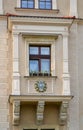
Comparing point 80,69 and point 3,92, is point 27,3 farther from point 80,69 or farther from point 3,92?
point 3,92

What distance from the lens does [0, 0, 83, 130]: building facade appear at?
20.4 meters

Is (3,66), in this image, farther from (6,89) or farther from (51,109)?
(51,109)

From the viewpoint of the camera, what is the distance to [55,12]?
21641 mm

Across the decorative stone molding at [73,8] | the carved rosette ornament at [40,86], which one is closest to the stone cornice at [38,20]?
the decorative stone molding at [73,8]

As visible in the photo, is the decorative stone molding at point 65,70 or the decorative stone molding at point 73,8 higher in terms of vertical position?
the decorative stone molding at point 73,8

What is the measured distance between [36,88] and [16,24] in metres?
2.48

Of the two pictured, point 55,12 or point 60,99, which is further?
point 55,12

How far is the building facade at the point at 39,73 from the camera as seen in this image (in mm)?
20391

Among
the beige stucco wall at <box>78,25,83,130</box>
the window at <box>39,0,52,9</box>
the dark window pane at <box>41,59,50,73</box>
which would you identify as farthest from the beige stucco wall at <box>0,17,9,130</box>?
the beige stucco wall at <box>78,25,83,130</box>

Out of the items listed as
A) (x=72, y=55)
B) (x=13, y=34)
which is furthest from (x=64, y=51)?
Answer: (x=13, y=34)

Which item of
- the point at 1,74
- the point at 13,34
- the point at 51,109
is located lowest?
the point at 51,109

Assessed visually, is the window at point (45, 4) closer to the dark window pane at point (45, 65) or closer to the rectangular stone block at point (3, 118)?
the dark window pane at point (45, 65)

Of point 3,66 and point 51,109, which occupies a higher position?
point 3,66

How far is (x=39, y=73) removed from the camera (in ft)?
68.1
